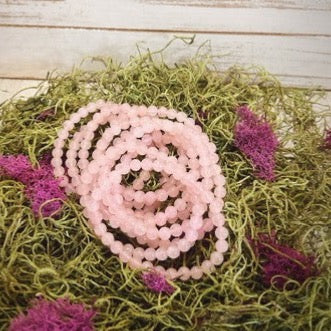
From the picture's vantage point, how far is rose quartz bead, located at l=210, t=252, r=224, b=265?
0.87 metres

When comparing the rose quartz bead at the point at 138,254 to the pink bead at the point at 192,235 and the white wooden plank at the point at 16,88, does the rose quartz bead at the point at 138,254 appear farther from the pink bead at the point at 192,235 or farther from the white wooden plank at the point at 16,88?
the white wooden plank at the point at 16,88

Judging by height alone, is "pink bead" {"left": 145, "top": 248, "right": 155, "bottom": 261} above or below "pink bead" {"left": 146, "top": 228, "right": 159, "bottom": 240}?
below

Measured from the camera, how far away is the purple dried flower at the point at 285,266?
0.85 meters

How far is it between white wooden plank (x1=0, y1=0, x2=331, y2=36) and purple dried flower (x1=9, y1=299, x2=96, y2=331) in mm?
618

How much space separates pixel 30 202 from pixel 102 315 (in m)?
0.25

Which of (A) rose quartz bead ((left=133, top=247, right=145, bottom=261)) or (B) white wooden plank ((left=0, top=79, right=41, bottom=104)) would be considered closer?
(A) rose quartz bead ((left=133, top=247, right=145, bottom=261))

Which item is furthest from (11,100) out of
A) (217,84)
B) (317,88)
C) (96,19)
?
(317,88)

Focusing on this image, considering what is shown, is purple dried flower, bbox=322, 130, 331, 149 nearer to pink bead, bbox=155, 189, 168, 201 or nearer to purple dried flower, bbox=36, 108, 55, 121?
pink bead, bbox=155, 189, 168, 201

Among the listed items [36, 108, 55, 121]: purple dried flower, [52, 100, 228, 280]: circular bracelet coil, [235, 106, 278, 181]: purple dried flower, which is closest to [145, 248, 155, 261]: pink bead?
[52, 100, 228, 280]: circular bracelet coil

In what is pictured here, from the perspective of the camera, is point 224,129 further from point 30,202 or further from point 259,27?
point 30,202

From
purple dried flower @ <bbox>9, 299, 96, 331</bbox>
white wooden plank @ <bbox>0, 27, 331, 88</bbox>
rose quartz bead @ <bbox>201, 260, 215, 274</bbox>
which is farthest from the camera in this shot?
white wooden plank @ <bbox>0, 27, 331, 88</bbox>

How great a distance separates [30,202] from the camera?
3.05 ft

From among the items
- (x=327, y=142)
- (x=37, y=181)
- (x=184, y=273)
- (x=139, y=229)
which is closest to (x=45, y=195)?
(x=37, y=181)

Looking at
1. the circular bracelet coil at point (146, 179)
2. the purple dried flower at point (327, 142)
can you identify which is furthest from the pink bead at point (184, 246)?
the purple dried flower at point (327, 142)
